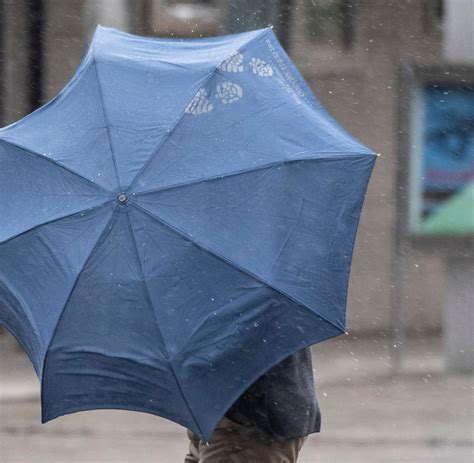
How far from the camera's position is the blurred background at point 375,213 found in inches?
276

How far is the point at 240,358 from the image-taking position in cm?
280

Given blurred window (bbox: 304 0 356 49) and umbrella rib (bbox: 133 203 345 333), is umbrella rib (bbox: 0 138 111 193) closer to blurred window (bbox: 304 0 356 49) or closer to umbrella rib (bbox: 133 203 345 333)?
umbrella rib (bbox: 133 203 345 333)

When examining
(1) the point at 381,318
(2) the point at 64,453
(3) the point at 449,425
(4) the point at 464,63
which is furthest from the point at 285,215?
(1) the point at 381,318

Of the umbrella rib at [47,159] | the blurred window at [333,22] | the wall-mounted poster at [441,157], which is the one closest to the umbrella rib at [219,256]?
the umbrella rib at [47,159]

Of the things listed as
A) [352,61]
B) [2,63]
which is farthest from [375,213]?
[2,63]

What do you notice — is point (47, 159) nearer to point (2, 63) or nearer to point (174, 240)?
point (174, 240)

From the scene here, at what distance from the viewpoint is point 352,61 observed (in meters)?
10.1

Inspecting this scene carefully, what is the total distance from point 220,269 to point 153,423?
4.62 m

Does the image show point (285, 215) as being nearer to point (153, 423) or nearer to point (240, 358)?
point (240, 358)

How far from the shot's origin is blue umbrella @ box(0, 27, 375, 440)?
110 inches

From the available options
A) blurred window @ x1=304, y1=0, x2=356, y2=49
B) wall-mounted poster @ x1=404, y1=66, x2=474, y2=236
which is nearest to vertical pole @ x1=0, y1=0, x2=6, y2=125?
blurred window @ x1=304, y1=0, x2=356, y2=49

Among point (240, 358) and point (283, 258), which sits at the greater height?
point (283, 258)

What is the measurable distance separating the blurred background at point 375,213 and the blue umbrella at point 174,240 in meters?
3.67

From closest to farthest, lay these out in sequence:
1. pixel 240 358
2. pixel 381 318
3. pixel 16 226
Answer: pixel 240 358, pixel 16 226, pixel 381 318
